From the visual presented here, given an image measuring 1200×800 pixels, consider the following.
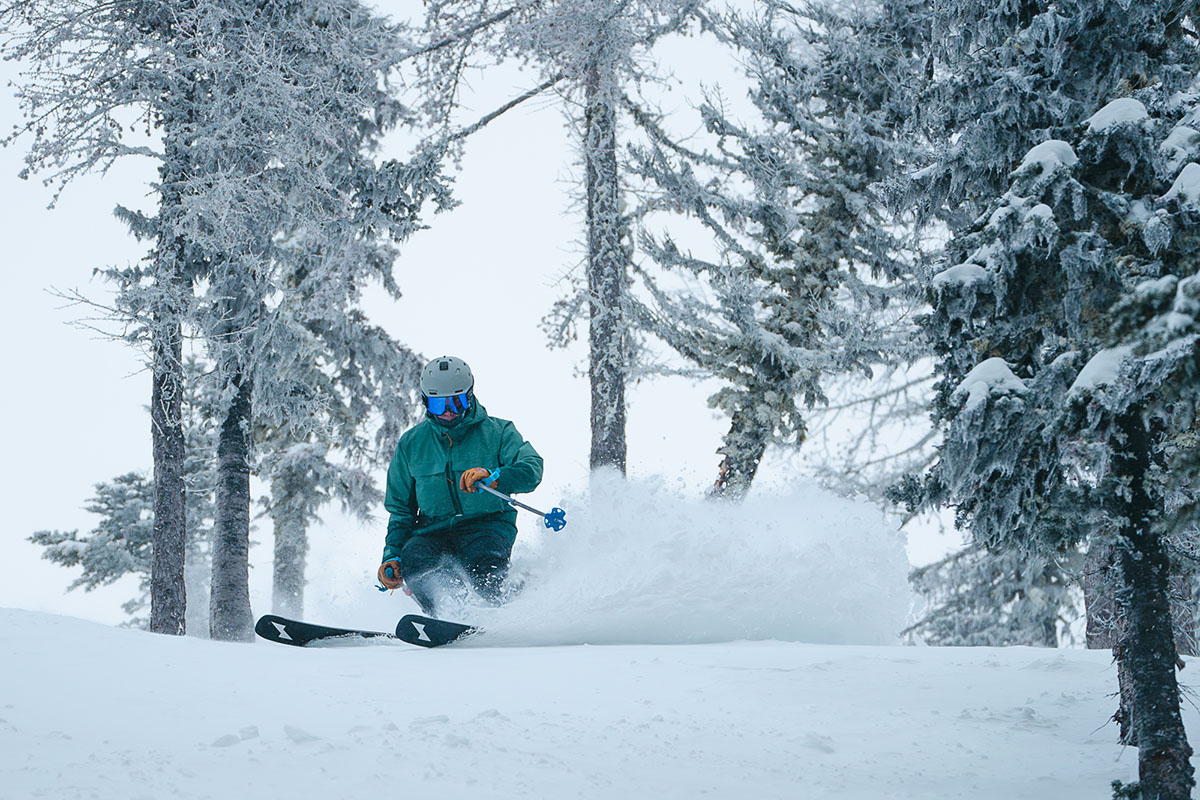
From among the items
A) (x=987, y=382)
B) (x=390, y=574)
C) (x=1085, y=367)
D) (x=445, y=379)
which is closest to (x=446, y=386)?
(x=445, y=379)

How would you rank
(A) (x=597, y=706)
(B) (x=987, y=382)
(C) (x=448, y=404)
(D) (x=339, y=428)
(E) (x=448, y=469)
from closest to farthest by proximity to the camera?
(B) (x=987, y=382), (A) (x=597, y=706), (C) (x=448, y=404), (E) (x=448, y=469), (D) (x=339, y=428)

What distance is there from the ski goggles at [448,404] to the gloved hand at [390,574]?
1.22 m

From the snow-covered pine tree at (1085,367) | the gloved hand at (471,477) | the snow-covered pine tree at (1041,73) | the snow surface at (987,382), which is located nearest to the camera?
the snow-covered pine tree at (1085,367)

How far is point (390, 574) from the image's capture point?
24.8ft

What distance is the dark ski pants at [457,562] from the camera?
7.62 m

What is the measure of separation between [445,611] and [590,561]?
1.27 m

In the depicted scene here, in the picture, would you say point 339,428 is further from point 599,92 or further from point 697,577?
point 697,577

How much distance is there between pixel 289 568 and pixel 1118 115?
2065cm

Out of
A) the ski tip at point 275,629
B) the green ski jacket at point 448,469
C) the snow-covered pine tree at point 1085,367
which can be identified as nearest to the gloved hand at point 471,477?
the green ski jacket at point 448,469

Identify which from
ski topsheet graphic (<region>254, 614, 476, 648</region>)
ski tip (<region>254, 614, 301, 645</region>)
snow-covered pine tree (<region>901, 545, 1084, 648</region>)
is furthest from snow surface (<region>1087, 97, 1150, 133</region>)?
snow-covered pine tree (<region>901, 545, 1084, 648</region>)

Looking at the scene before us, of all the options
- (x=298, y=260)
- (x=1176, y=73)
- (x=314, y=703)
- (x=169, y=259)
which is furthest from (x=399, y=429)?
(x=1176, y=73)

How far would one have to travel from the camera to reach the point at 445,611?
7.52m

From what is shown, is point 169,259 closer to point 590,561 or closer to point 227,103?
point 227,103

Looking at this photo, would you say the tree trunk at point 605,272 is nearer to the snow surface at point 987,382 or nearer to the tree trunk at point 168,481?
the tree trunk at point 168,481
